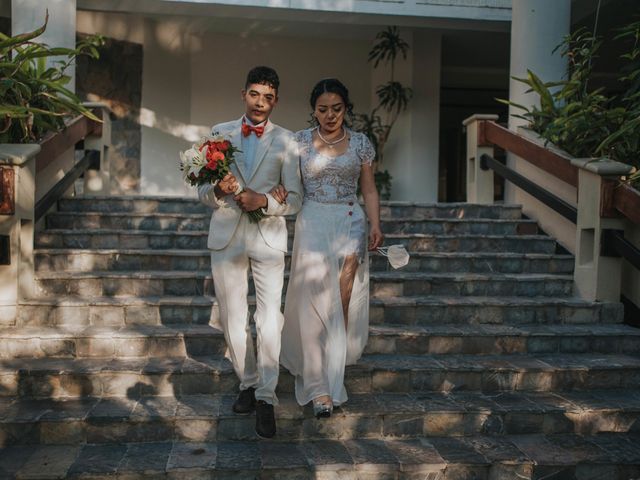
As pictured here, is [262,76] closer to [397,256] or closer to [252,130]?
[252,130]

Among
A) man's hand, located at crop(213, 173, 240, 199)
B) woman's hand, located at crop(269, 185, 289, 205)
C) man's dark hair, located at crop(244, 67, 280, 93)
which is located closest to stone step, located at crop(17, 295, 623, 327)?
woman's hand, located at crop(269, 185, 289, 205)

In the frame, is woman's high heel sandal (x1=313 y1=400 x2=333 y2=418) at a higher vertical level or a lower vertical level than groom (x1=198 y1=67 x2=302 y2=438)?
lower

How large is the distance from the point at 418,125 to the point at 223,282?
24.7ft

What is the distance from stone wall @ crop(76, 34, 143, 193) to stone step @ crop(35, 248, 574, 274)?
4.94 metres

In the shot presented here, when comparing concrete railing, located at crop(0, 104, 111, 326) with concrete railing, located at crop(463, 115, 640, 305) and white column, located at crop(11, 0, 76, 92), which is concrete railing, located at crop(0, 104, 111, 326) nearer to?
white column, located at crop(11, 0, 76, 92)

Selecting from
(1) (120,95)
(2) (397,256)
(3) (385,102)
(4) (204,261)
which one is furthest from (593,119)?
(1) (120,95)

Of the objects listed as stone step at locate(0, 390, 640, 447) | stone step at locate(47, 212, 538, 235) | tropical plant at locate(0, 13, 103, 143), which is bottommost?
stone step at locate(0, 390, 640, 447)

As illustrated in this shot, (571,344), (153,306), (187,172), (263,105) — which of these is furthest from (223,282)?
(571,344)

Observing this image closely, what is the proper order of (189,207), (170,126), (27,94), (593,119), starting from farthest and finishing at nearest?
(170,126)
(189,207)
(593,119)
(27,94)

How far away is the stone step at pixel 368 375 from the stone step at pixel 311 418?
9 centimetres

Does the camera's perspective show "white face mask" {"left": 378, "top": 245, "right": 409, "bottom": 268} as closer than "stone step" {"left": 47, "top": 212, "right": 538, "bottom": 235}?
Yes

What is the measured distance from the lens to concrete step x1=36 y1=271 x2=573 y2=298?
5219 mm

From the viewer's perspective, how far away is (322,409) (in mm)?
3676

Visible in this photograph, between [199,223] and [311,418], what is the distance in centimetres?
303
